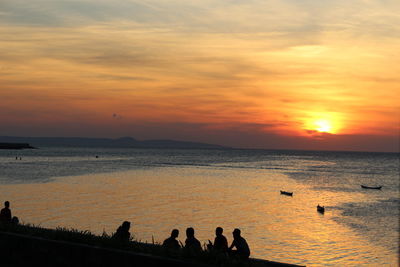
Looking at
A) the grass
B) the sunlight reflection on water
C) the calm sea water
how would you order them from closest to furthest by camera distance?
the grass
the sunlight reflection on water
the calm sea water

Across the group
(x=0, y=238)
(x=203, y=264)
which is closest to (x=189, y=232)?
(x=203, y=264)

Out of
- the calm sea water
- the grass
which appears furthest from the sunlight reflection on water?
the grass

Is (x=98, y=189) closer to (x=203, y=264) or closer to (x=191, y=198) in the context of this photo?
(x=191, y=198)

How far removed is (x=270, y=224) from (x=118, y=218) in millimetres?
12659

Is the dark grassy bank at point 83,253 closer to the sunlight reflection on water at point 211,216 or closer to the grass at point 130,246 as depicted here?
the grass at point 130,246

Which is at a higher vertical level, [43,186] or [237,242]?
[237,242]

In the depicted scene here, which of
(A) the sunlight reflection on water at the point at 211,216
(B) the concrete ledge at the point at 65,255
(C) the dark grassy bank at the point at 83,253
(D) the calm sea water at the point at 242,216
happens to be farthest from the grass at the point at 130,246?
(A) the sunlight reflection on water at the point at 211,216

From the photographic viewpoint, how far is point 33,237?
505 inches

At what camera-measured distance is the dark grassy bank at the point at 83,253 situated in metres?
11.1

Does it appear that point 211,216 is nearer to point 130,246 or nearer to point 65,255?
point 130,246

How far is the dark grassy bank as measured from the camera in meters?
11.1

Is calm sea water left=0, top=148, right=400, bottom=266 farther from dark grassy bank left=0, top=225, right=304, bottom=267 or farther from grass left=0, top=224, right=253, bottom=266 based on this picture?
dark grassy bank left=0, top=225, right=304, bottom=267

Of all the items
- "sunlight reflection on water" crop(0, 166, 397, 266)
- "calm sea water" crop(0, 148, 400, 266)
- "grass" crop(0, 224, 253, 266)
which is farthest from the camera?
"calm sea water" crop(0, 148, 400, 266)

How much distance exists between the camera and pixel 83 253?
11875mm
